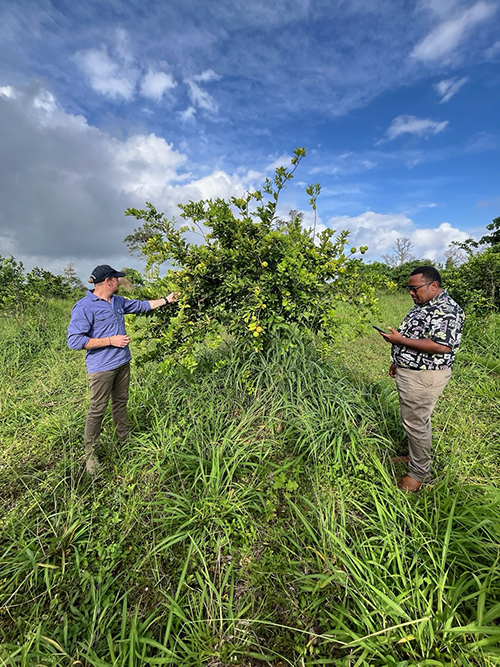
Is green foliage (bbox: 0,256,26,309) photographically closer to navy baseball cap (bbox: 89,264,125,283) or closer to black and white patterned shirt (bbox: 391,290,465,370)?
navy baseball cap (bbox: 89,264,125,283)

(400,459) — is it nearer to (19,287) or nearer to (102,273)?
(102,273)

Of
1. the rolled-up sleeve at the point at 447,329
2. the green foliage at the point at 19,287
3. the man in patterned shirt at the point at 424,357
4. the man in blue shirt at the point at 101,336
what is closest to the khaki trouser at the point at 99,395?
the man in blue shirt at the point at 101,336

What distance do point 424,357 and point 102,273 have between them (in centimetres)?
298

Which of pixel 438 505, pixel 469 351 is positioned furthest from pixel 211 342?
pixel 469 351

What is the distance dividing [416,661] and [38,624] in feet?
6.32

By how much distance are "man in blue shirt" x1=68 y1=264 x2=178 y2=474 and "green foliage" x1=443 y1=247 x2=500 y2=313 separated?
630 centimetres

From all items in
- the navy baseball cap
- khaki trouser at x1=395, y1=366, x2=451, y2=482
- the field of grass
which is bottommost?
the field of grass

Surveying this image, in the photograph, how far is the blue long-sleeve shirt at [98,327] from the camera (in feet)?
8.48

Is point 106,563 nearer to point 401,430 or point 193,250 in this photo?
point 193,250

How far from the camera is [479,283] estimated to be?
6.17 meters

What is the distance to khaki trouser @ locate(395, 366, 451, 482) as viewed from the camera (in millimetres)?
2215

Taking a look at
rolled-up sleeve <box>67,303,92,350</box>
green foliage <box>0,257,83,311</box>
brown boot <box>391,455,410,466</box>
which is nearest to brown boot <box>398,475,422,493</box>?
brown boot <box>391,455,410,466</box>

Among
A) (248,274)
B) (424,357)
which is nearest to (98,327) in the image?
(248,274)

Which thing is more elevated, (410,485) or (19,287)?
(19,287)
